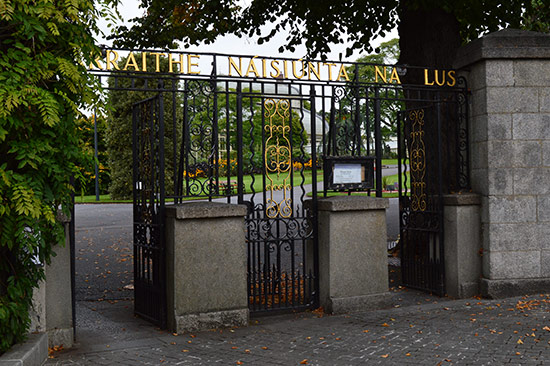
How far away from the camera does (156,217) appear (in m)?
7.31

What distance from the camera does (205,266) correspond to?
7.05 m

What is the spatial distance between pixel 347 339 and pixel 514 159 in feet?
12.7

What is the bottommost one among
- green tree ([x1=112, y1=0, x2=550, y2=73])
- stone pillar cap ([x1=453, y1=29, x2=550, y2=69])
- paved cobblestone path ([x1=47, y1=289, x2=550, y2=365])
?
paved cobblestone path ([x1=47, y1=289, x2=550, y2=365])

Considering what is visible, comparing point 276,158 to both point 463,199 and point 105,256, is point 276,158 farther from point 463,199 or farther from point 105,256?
point 105,256

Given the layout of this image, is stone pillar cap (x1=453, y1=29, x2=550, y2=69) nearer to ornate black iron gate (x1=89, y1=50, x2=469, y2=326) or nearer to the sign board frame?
ornate black iron gate (x1=89, y1=50, x2=469, y2=326)

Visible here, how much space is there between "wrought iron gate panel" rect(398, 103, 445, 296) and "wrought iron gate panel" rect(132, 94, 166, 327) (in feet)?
12.1

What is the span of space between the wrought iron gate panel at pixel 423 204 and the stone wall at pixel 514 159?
0.62 meters

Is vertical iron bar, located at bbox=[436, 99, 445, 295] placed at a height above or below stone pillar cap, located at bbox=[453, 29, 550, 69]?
below

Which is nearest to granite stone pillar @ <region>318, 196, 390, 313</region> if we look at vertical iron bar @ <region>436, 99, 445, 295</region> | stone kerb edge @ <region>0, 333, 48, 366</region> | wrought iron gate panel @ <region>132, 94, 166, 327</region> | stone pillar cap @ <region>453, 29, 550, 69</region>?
vertical iron bar @ <region>436, 99, 445, 295</region>

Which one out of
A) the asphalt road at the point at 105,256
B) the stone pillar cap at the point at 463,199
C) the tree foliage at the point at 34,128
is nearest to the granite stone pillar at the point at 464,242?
the stone pillar cap at the point at 463,199

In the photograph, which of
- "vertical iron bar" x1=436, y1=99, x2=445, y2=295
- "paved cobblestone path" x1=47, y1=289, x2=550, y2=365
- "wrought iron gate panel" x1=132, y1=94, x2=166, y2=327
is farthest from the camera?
"vertical iron bar" x1=436, y1=99, x2=445, y2=295

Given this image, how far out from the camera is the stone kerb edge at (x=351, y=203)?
7730 mm

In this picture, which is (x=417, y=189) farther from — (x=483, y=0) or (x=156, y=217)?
(x=483, y=0)

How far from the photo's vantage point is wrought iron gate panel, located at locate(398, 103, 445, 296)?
887cm
